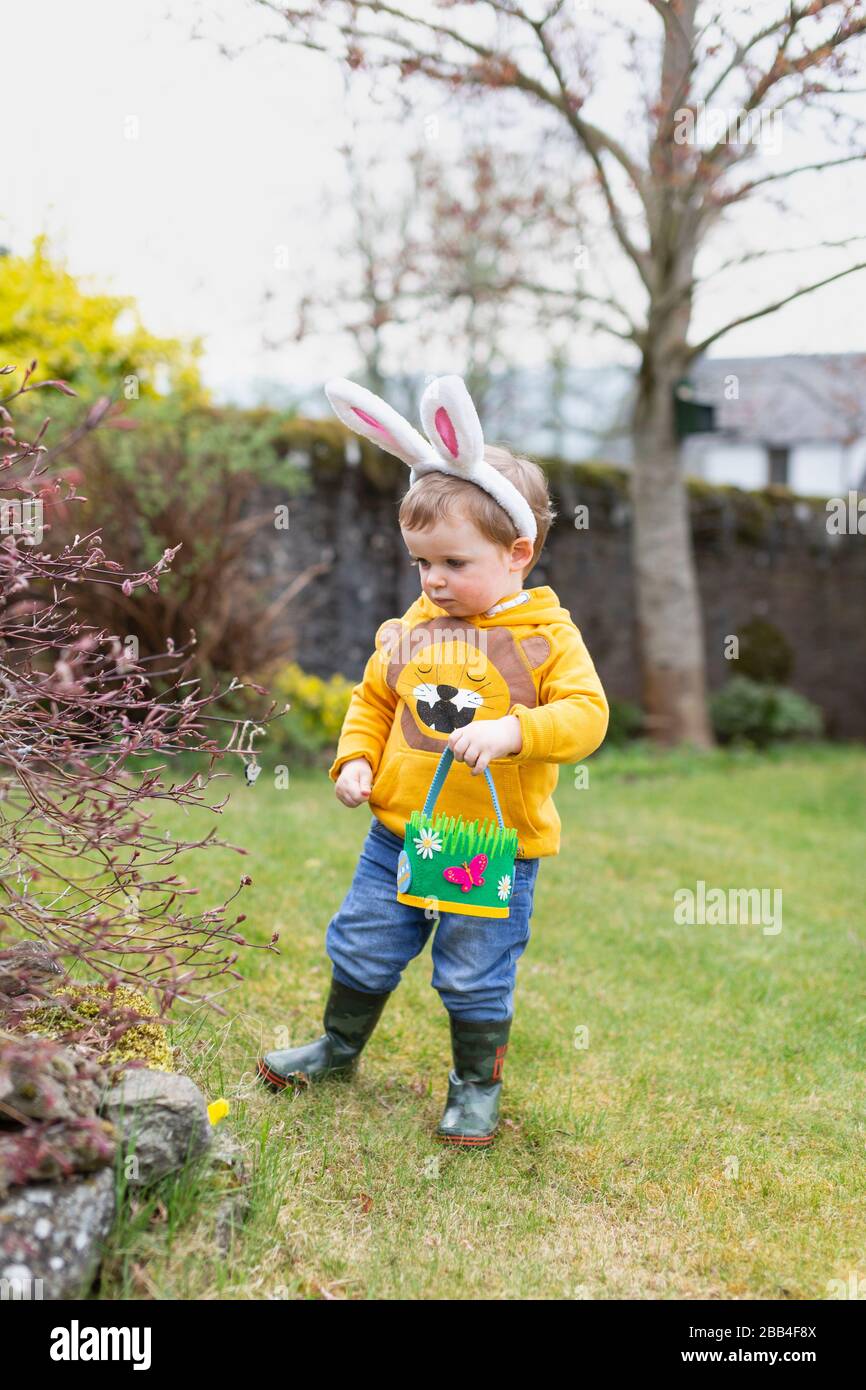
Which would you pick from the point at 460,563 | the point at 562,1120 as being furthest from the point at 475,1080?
the point at 460,563

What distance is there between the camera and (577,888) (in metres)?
4.97

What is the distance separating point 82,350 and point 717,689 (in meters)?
6.99

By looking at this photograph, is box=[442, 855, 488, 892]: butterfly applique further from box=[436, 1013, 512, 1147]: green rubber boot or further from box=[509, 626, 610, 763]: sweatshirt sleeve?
box=[436, 1013, 512, 1147]: green rubber boot

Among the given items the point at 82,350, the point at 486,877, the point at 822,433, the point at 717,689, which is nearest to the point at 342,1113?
the point at 486,877

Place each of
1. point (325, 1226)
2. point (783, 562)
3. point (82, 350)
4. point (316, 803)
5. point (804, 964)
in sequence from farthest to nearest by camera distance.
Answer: point (783, 562) < point (82, 350) < point (316, 803) < point (804, 964) < point (325, 1226)

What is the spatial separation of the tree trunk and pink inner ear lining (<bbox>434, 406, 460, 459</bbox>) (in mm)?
6842

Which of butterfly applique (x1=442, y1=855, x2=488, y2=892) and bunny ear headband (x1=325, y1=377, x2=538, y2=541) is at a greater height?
bunny ear headband (x1=325, y1=377, x2=538, y2=541)

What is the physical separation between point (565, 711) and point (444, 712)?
0.30 meters

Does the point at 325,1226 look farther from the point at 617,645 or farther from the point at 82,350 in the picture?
the point at 617,645

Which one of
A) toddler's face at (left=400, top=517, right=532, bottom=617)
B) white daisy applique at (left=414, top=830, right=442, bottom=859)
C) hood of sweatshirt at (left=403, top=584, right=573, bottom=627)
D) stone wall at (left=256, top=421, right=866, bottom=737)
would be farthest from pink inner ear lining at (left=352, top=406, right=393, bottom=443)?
stone wall at (left=256, top=421, right=866, bottom=737)

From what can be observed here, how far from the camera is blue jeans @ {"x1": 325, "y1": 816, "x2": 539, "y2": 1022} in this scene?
8.73ft

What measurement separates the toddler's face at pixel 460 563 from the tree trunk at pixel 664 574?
679cm

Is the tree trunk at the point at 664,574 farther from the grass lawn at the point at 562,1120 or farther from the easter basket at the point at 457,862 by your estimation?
the easter basket at the point at 457,862

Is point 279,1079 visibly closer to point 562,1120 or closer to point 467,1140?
point 467,1140
